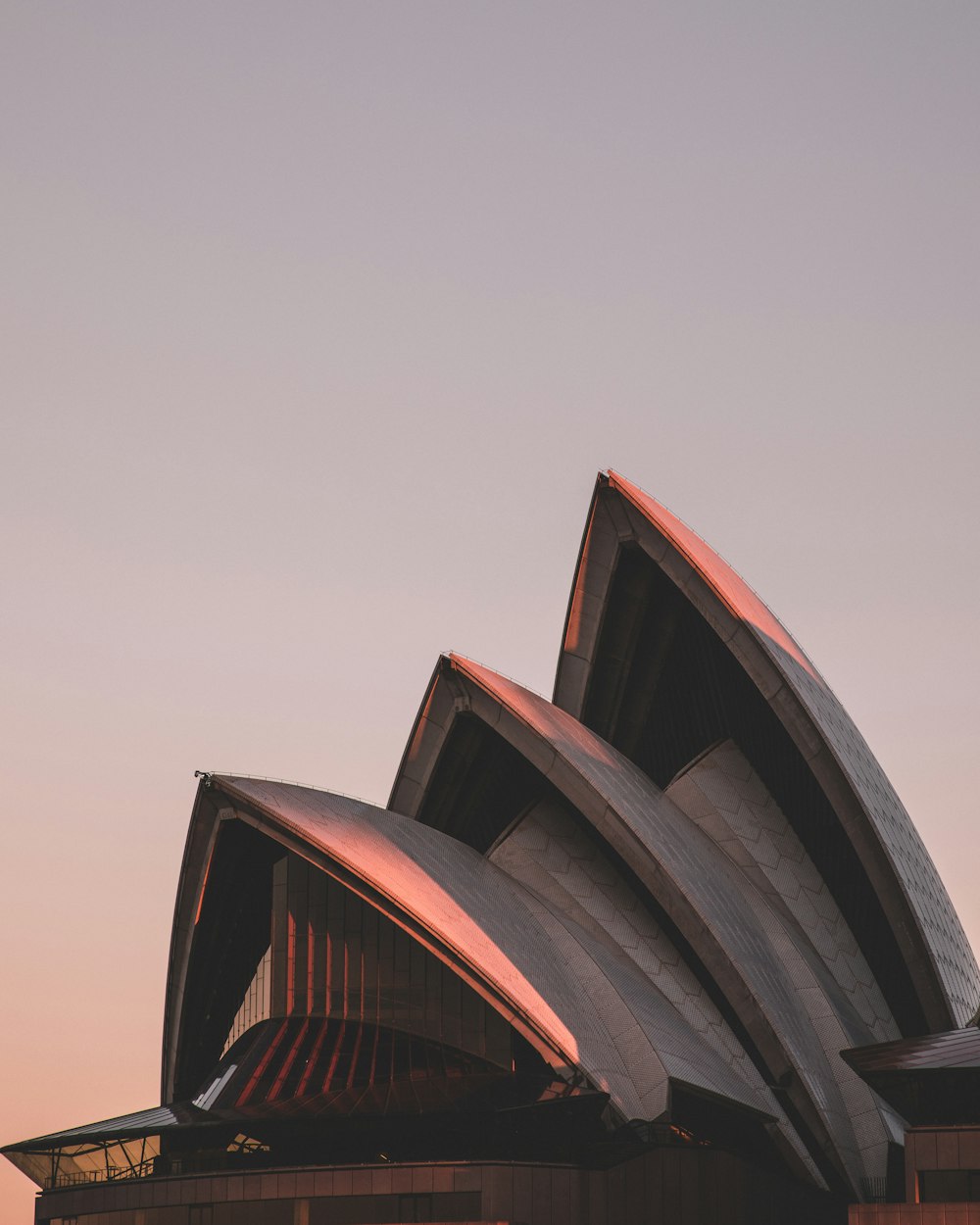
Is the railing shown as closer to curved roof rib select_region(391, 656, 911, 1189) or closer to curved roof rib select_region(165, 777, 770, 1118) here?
curved roof rib select_region(165, 777, 770, 1118)

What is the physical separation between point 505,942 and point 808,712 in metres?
9.97

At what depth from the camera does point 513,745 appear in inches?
1726

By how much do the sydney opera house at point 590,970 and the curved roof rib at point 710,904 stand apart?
0.27ft

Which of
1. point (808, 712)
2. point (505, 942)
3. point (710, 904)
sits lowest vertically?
point (505, 942)

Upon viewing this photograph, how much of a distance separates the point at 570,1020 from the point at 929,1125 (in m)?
8.05

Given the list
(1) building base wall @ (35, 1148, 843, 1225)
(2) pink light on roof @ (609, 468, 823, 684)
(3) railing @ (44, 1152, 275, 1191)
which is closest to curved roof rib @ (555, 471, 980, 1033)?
(2) pink light on roof @ (609, 468, 823, 684)

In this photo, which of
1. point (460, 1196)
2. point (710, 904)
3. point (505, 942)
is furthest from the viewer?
point (710, 904)

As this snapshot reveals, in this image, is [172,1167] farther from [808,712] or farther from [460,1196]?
[808,712]

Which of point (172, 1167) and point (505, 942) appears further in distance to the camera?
point (505, 942)

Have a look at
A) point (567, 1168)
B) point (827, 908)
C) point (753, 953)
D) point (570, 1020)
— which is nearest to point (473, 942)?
point (570, 1020)

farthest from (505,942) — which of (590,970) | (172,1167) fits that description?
(172,1167)

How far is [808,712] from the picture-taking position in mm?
44250

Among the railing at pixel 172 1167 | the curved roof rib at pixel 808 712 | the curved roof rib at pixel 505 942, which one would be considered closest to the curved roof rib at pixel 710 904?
the curved roof rib at pixel 505 942

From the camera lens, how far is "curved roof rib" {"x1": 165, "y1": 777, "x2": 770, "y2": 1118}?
37.5 meters
